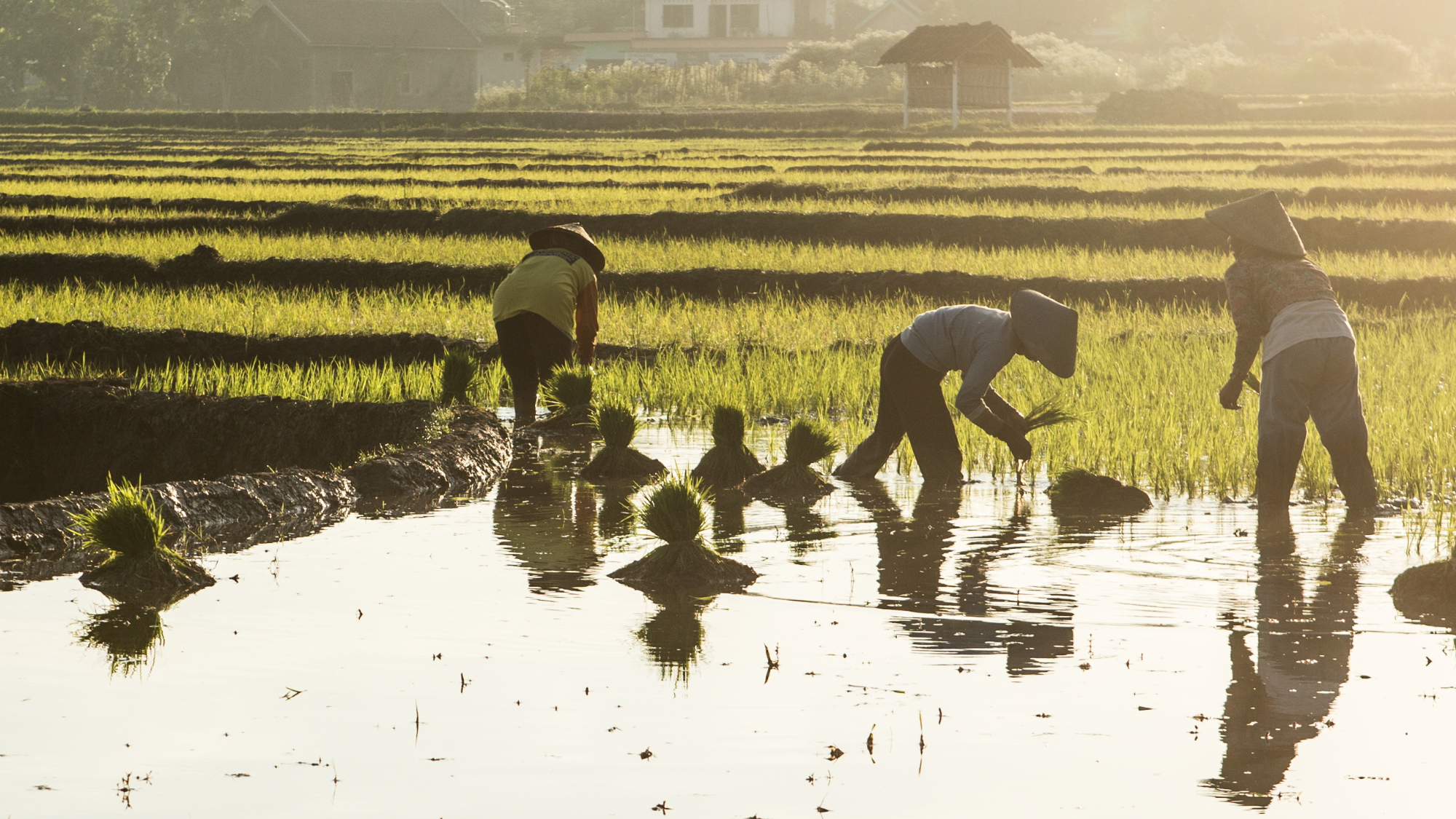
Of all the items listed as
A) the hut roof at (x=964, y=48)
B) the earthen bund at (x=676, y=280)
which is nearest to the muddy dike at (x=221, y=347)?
the earthen bund at (x=676, y=280)

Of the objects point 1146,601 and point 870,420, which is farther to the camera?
point 870,420

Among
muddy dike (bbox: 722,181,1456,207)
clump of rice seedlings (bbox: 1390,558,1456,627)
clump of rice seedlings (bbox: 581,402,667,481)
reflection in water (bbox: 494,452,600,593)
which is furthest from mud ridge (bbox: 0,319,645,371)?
muddy dike (bbox: 722,181,1456,207)

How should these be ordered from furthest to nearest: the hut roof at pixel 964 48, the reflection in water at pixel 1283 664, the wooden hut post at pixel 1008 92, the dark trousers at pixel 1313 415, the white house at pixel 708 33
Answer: the white house at pixel 708 33 → the hut roof at pixel 964 48 → the wooden hut post at pixel 1008 92 → the dark trousers at pixel 1313 415 → the reflection in water at pixel 1283 664

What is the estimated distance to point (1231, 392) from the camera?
5922 millimetres

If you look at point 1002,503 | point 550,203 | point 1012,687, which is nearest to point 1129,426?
point 1002,503

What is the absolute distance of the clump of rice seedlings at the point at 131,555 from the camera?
4871 millimetres

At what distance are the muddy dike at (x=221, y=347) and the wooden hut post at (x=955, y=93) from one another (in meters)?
27.5

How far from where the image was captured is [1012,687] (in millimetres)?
3854

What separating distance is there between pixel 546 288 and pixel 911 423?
7.93ft

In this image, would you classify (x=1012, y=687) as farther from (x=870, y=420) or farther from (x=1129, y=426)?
(x=870, y=420)

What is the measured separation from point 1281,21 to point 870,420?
182 feet

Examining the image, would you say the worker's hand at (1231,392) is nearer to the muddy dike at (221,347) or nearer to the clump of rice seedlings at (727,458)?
the clump of rice seedlings at (727,458)

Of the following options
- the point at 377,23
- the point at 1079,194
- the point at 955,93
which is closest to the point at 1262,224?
the point at 1079,194

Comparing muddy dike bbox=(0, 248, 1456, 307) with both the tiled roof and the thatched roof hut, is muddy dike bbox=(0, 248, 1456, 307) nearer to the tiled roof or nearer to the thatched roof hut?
the thatched roof hut
